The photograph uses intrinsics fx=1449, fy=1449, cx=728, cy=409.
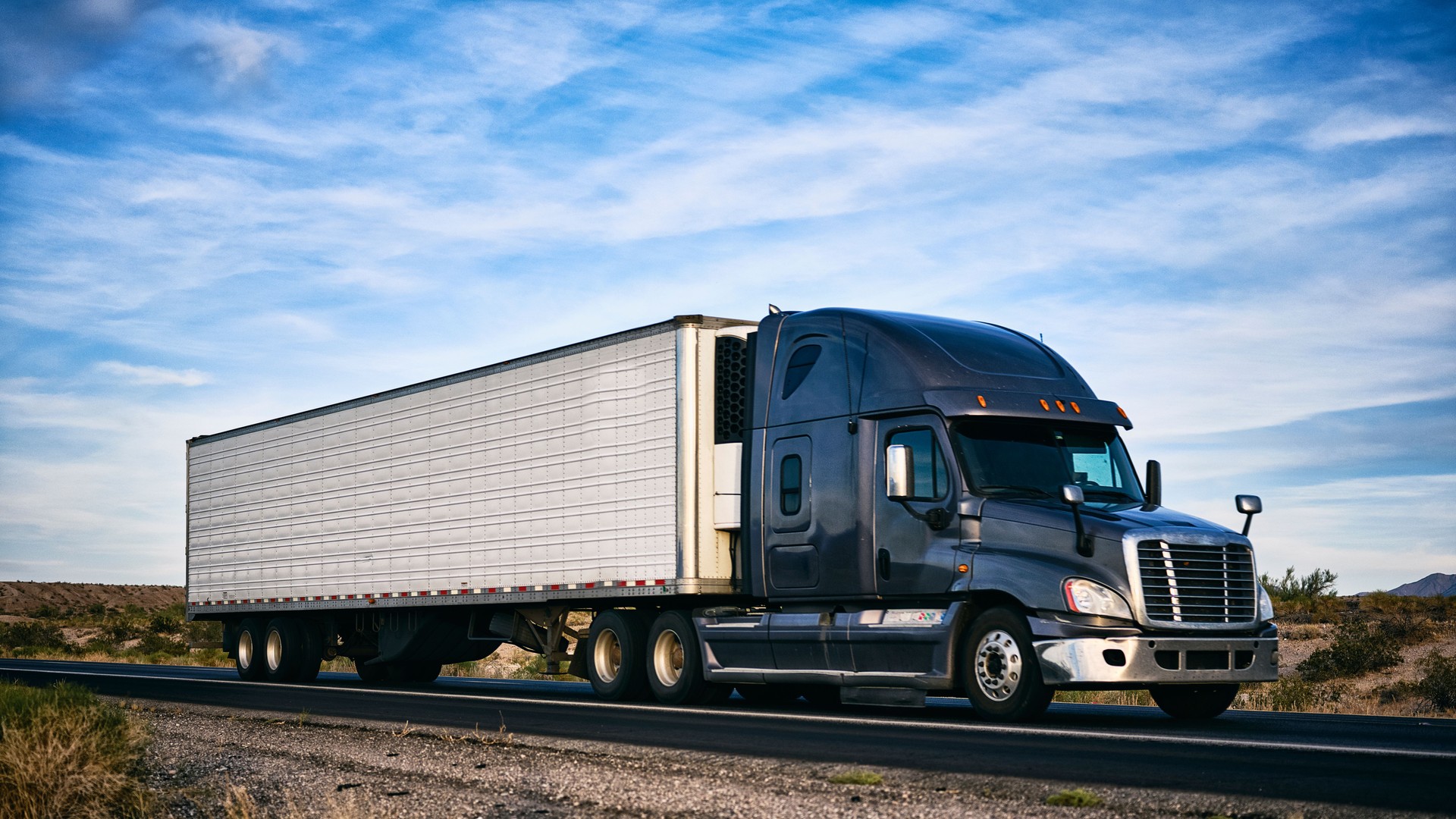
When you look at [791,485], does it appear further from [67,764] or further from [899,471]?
[67,764]

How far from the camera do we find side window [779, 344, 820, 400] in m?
15.8

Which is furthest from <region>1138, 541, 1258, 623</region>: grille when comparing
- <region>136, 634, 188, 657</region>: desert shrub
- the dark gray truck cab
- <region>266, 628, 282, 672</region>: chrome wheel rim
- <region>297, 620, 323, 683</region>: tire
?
<region>136, 634, 188, 657</region>: desert shrub

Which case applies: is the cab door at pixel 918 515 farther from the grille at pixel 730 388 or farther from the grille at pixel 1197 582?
the grille at pixel 730 388

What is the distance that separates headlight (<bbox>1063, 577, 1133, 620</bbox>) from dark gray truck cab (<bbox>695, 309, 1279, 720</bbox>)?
15mm

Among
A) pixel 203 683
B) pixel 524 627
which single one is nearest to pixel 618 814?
pixel 524 627

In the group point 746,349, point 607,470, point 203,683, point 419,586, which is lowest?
point 203,683

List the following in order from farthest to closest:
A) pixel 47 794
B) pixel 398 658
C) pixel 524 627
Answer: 1. pixel 398 658
2. pixel 524 627
3. pixel 47 794

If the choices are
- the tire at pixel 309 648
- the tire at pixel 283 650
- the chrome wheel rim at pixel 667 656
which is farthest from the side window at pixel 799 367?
the tire at pixel 283 650

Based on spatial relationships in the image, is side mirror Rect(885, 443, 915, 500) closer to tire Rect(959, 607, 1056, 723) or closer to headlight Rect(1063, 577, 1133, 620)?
tire Rect(959, 607, 1056, 723)

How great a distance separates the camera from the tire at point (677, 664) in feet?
54.2

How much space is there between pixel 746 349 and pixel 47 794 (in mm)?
9193

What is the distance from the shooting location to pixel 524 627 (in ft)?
64.8

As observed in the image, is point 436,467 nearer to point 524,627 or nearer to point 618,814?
point 524,627

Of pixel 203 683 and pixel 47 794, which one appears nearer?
pixel 47 794
